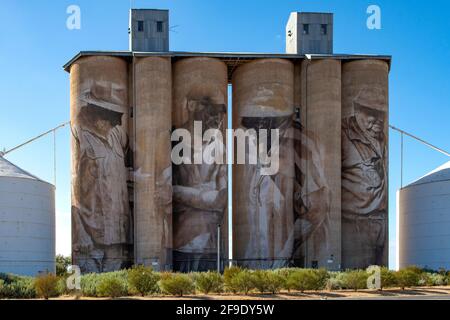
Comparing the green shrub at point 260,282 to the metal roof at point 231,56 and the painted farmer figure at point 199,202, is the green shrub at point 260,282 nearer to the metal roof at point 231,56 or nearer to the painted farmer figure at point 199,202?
the painted farmer figure at point 199,202

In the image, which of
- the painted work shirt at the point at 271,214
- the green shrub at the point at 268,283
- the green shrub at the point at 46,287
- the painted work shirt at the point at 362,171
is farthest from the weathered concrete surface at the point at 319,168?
the green shrub at the point at 46,287

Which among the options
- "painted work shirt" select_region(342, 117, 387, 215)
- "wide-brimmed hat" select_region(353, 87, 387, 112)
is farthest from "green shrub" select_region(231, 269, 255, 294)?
"wide-brimmed hat" select_region(353, 87, 387, 112)

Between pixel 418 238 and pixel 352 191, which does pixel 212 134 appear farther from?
pixel 418 238

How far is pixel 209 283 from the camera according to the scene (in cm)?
3231

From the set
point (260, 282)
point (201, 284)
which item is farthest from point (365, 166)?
point (201, 284)

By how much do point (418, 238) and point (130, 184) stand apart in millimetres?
30239

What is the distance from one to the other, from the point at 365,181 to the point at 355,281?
77.3 ft

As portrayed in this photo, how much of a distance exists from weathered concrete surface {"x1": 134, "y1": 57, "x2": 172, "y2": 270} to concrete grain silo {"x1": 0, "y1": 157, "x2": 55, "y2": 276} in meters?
8.56

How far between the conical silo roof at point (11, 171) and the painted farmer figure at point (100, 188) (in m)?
5.34

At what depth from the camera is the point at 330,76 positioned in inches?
2237

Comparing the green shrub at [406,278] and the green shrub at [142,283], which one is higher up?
the green shrub at [142,283]

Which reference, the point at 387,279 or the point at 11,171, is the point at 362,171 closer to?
the point at 387,279

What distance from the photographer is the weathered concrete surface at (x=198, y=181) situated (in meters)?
55.1

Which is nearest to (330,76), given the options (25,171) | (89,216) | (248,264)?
(248,264)
